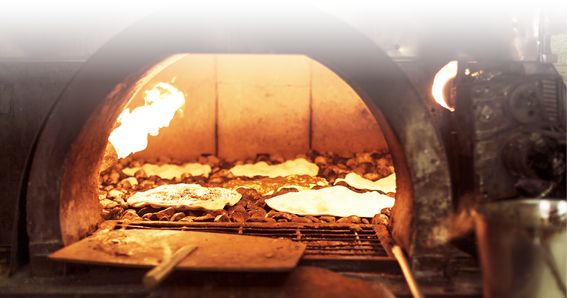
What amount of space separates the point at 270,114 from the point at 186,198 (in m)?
3.33

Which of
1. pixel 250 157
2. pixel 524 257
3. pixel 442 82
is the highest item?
pixel 442 82

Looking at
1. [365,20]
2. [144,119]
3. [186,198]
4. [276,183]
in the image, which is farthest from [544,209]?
[144,119]

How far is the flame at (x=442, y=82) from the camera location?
3.35 m

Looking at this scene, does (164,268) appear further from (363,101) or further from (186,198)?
(186,198)

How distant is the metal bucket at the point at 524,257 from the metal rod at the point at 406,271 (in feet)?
1.39

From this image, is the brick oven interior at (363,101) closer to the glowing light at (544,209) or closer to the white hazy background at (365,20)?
the white hazy background at (365,20)

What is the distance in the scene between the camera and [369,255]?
3.28 m

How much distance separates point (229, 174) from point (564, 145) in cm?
440

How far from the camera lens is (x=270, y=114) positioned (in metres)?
7.86

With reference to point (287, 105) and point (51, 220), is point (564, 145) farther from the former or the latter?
point (287, 105)

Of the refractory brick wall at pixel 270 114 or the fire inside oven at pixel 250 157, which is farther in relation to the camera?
the refractory brick wall at pixel 270 114

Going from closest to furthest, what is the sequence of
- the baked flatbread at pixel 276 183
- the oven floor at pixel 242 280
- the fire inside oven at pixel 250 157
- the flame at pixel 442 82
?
the oven floor at pixel 242 280, the flame at pixel 442 82, the fire inside oven at pixel 250 157, the baked flatbread at pixel 276 183

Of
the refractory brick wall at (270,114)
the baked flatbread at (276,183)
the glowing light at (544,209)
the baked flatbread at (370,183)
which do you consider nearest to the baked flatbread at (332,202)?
the baked flatbread at (370,183)

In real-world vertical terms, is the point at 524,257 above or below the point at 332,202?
above
